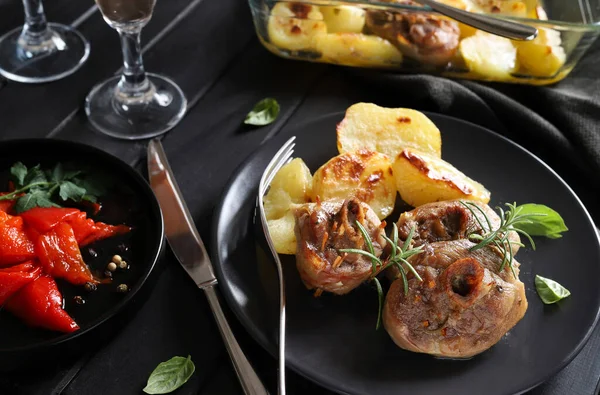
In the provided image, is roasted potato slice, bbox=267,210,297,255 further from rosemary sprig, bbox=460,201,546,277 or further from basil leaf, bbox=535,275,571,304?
basil leaf, bbox=535,275,571,304

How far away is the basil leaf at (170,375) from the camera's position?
1.64 m

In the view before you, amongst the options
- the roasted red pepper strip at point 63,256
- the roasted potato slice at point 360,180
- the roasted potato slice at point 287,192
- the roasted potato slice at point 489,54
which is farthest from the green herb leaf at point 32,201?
the roasted potato slice at point 489,54

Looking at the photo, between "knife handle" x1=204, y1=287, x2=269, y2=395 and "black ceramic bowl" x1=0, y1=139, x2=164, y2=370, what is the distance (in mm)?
154

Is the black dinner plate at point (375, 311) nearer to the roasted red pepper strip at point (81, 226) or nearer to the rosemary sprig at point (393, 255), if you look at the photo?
the rosemary sprig at point (393, 255)

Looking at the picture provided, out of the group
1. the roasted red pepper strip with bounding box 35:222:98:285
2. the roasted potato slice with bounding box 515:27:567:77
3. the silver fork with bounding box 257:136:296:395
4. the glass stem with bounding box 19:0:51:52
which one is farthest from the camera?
the glass stem with bounding box 19:0:51:52

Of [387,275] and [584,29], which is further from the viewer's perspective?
[584,29]

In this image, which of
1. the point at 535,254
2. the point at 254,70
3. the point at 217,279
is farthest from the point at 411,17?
the point at 217,279

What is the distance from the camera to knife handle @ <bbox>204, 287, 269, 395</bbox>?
1.59 m

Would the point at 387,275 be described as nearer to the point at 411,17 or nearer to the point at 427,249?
the point at 427,249

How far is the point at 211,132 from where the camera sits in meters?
2.32

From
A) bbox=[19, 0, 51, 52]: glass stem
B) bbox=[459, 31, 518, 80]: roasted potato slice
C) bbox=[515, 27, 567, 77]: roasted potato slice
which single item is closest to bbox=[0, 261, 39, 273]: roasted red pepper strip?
bbox=[19, 0, 51, 52]: glass stem

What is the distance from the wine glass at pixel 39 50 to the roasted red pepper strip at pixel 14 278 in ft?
3.15

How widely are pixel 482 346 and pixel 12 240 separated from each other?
1.06 metres

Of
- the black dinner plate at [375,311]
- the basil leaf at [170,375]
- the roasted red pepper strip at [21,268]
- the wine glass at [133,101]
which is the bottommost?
the basil leaf at [170,375]
